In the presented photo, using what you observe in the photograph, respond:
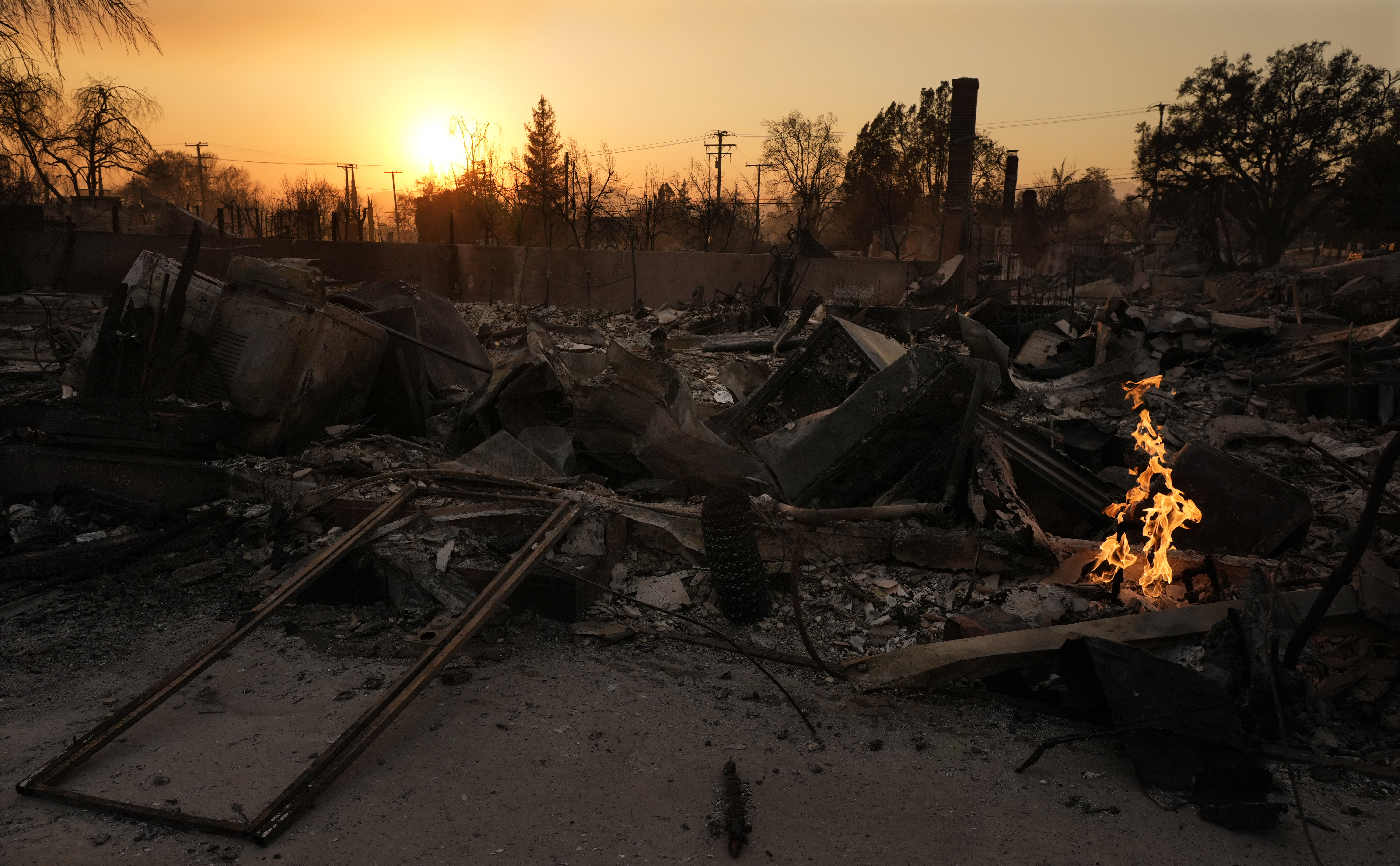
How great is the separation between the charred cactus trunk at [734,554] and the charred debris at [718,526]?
1 cm

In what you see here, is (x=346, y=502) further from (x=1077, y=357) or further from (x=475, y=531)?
(x=1077, y=357)

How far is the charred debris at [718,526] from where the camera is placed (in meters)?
3.20

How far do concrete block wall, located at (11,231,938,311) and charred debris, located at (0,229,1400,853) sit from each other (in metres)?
9.16

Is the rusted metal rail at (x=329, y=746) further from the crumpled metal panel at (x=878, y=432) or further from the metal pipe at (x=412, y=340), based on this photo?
the metal pipe at (x=412, y=340)

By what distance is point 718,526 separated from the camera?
4199mm

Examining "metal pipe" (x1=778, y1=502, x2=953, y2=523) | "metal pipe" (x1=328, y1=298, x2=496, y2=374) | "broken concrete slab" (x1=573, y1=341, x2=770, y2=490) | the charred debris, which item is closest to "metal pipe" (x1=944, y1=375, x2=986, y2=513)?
the charred debris

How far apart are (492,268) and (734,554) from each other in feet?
50.4

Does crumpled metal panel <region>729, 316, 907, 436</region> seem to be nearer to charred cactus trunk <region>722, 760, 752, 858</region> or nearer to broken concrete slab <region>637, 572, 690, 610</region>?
broken concrete slab <region>637, 572, 690, 610</region>

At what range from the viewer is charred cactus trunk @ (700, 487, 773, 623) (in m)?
4.19

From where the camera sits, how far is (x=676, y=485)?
5406 millimetres

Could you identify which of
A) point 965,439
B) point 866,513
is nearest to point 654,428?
point 866,513

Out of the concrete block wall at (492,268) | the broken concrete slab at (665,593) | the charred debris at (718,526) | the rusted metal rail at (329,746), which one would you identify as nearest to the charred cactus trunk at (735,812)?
the charred debris at (718,526)

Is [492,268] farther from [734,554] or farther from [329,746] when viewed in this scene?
[329,746]

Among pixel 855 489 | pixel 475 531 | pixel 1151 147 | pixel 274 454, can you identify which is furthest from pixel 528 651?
pixel 1151 147
